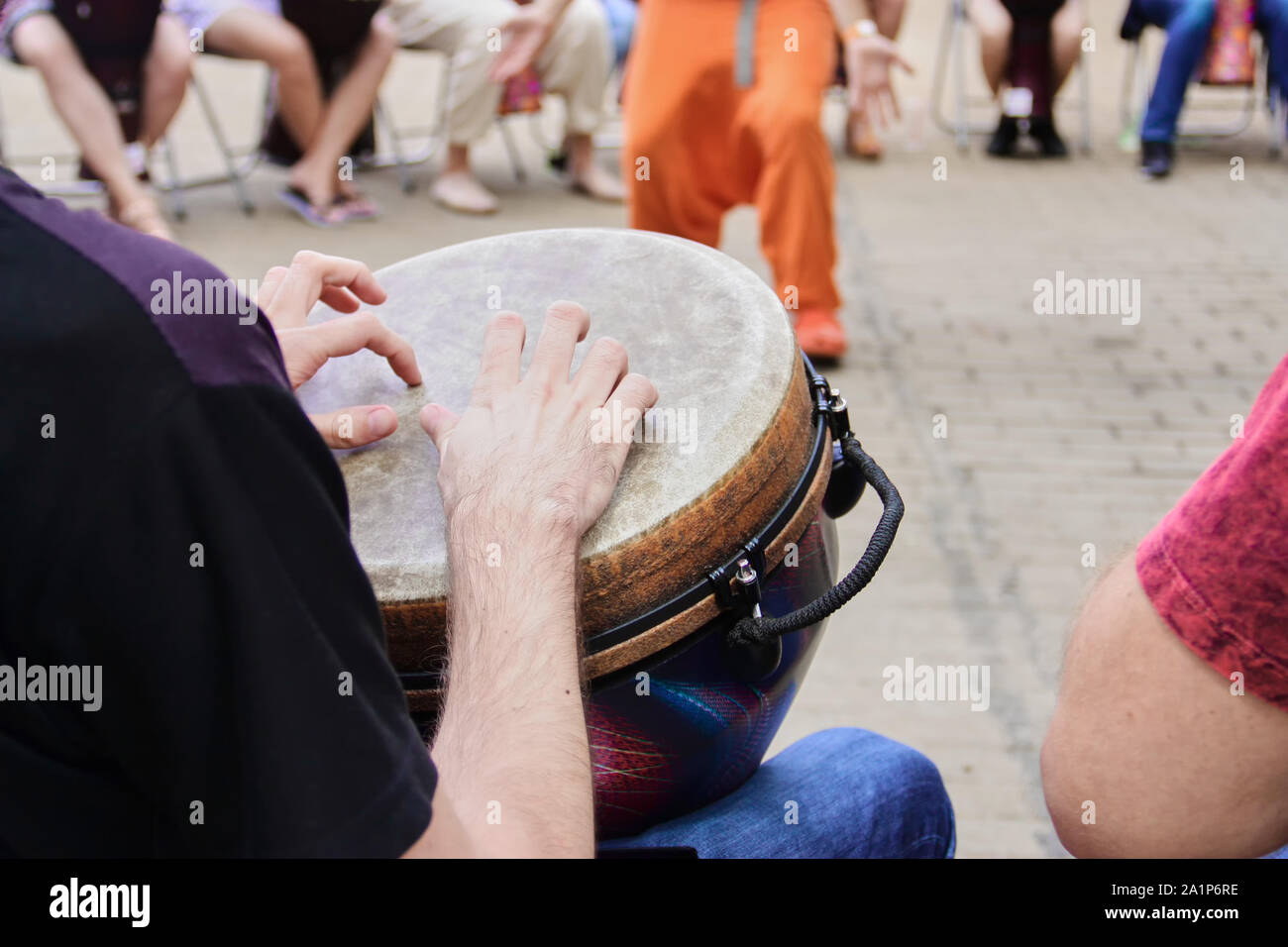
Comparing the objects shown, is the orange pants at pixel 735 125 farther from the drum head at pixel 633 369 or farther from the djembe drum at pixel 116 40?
the djembe drum at pixel 116 40

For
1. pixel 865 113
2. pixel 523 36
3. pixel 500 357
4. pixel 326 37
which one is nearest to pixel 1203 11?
pixel 865 113

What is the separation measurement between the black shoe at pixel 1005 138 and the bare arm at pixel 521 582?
472 cm

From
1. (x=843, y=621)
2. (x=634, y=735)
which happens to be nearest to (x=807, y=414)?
(x=634, y=735)

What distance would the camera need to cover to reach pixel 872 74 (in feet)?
9.75

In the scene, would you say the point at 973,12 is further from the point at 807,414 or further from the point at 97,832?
the point at 97,832

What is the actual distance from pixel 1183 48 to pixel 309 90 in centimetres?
348

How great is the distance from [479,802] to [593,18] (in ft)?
14.5

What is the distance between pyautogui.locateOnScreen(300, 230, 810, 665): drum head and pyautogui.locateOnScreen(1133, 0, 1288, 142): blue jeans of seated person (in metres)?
4.38

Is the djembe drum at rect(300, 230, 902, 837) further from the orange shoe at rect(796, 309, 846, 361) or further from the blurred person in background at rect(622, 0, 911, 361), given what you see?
the orange shoe at rect(796, 309, 846, 361)

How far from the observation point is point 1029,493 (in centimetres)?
265

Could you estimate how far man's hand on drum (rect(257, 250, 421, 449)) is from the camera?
1.07 meters

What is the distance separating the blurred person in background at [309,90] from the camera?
13.8ft

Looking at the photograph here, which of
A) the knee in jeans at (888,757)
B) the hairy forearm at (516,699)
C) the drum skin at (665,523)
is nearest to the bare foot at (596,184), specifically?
the drum skin at (665,523)

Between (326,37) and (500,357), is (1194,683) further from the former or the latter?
(326,37)
